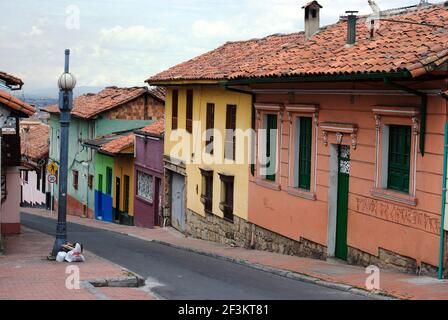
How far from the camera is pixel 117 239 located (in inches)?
990

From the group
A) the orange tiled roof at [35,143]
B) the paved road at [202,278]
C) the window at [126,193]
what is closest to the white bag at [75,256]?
the paved road at [202,278]

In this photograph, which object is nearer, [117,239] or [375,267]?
[375,267]

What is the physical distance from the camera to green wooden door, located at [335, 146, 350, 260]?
16734mm

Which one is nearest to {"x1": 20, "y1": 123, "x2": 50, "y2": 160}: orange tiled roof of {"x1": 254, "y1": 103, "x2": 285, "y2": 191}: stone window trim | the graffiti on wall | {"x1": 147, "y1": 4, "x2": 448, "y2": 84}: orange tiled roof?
{"x1": 147, "y1": 4, "x2": 448, "y2": 84}: orange tiled roof

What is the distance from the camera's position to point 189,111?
26.5m

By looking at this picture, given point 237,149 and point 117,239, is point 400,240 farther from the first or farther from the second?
point 117,239

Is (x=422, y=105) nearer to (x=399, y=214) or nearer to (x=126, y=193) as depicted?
(x=399, y=214)

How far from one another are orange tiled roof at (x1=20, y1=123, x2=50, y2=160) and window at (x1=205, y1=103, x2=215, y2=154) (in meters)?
28.0

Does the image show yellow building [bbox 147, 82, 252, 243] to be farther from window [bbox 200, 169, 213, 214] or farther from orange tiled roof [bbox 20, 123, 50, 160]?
orange tiled roof [bbox 20, 123, 50, 160]

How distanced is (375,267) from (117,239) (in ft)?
38.3

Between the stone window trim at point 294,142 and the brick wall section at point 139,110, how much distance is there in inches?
873

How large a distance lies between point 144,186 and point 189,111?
252 inches

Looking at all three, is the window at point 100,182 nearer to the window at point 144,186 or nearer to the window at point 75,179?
the window at point 75,179
